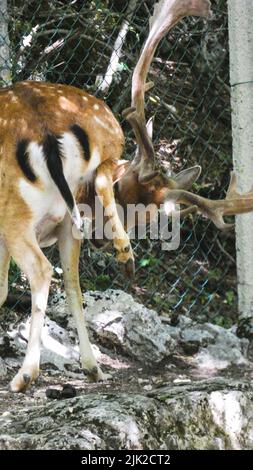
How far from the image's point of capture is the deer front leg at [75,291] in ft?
18.7

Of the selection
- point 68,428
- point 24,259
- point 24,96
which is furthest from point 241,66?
point 68,428

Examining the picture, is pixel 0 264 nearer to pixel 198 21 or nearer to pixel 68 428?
pixel 68 428

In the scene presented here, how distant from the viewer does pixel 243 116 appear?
6.79 meters

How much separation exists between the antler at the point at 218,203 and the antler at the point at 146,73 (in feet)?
0.44

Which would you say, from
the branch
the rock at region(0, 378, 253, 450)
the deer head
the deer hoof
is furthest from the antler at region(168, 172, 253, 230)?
the branch

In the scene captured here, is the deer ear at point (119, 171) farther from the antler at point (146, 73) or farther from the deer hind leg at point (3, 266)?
the deer hind leg at point (3, 266)

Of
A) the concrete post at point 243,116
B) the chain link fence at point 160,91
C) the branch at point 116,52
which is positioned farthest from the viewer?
the branch at point 116,52

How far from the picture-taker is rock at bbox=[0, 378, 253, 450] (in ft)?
12.7

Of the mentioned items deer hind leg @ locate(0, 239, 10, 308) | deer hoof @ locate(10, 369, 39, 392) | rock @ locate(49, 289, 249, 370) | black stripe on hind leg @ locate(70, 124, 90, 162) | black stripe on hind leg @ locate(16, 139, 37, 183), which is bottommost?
deer hoof @ locate(10, 369, 39, 392)

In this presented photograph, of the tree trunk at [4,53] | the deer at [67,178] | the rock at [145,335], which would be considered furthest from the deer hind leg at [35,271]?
the tree trunk at [4,53]

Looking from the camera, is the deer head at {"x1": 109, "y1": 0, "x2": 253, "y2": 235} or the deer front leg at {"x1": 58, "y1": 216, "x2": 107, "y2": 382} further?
the deer front leg at {"x1": 58, "y1": 216, "x2": 107, "y2": 382}

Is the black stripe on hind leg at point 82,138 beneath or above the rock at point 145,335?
above

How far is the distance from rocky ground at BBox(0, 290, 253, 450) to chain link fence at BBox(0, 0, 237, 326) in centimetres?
53

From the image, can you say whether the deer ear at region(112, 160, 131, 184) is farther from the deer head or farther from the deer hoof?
the deer hoof
